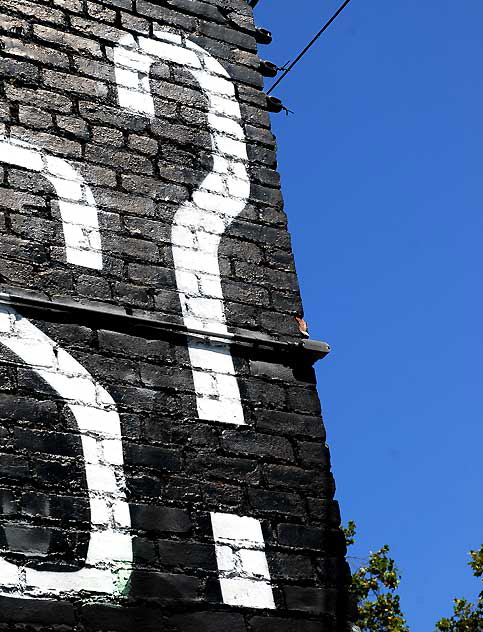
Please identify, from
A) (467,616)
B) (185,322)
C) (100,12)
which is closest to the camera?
(185,322)

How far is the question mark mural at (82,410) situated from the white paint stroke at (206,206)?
1.34 feet

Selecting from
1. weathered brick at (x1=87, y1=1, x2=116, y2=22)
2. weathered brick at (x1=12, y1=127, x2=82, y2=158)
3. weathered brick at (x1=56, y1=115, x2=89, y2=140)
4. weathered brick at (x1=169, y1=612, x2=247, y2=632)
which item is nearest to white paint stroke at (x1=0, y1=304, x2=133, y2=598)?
weathered brick at (x1=169, y1=612, x2=247, y2=632)

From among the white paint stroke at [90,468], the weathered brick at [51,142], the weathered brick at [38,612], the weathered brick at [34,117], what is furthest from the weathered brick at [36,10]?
the weathered brick at [38,612]

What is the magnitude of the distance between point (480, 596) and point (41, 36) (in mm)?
11983

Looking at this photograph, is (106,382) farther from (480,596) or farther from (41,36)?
(480,596)

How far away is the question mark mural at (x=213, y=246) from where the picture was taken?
3631mm

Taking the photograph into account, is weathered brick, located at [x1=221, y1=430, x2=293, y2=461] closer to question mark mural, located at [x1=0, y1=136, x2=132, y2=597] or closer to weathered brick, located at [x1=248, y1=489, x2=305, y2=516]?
weathered brick, located at [x1=248, y1=489, x2=305, y2=516]

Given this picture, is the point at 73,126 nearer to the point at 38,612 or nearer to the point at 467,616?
the point at 38,612

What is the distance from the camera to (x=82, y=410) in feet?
11.8

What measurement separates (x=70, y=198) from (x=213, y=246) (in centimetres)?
66

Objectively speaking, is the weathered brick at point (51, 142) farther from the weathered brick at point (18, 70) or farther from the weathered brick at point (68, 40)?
the weathered brick at point (68, 40)

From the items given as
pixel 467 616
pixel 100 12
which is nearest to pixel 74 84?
pixel 100 12

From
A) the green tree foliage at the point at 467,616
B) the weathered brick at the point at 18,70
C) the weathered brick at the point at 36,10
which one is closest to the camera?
the weathered brick at the point at 18,70

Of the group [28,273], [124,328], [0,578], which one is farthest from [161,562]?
[28,273]
